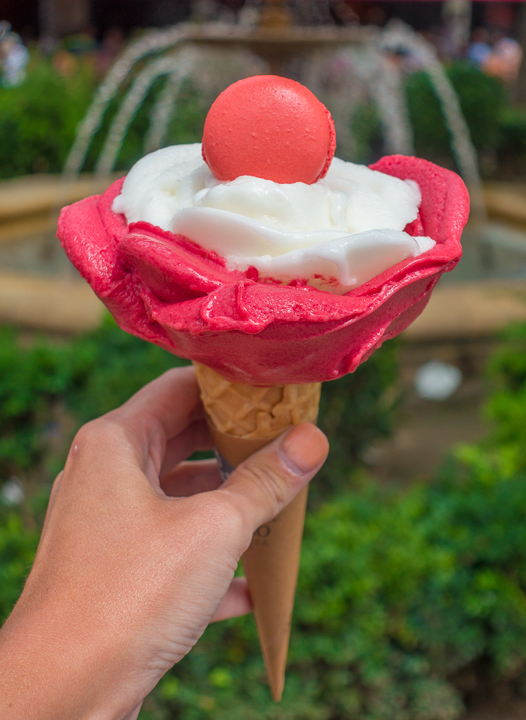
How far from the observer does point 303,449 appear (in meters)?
1.18

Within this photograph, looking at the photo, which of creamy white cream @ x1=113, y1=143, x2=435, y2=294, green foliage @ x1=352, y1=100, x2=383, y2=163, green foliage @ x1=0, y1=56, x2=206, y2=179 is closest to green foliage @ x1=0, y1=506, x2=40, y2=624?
creamy white cream @ x1=113, y1=143, x2=435, y2=294

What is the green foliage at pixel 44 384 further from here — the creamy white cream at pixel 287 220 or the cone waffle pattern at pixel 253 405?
the creamy white cream at pixel 287 220

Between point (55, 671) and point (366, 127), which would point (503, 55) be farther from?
point (55, 671)

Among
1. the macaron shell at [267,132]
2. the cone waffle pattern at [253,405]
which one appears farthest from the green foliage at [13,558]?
the macaron shell at [267,132]

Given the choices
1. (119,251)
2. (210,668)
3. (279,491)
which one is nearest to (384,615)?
(210,668)

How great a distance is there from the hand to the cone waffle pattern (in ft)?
0.13

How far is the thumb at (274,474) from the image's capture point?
3.59 ft

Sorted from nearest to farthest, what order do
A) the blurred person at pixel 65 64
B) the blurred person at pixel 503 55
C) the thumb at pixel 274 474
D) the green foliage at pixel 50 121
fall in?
the thumb at pixel 274 474 → the green foliage at pixel 50 121 → the blurred person at pixel 65 64 → the blurred person at pixel 503 55

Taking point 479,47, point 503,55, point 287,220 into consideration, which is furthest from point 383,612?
point 503,55

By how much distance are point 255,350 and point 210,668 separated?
1.35m

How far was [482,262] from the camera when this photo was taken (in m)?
4.97

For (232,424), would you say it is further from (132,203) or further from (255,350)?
(132,203)

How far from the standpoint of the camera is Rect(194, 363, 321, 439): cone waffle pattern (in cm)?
118

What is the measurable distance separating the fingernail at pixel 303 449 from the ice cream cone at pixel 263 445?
46 millimetres
